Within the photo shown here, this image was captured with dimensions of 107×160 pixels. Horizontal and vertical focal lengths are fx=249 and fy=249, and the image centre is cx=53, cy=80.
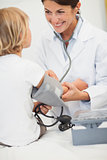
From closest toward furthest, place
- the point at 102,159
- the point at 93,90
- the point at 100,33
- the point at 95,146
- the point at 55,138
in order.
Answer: the point at 102,159, the point at 95,146, the point at 55,138, the point at 93,90, the point at 100,33

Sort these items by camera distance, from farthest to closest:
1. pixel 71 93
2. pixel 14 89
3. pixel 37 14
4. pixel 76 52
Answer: pixel 37 14, pixel 76 52, pixel 71 93, pixel 14 89

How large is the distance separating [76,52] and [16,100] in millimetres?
630

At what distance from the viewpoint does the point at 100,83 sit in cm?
148

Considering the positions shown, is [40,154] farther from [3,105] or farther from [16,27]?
[16,27]

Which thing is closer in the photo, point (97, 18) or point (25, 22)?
point (25, 22)

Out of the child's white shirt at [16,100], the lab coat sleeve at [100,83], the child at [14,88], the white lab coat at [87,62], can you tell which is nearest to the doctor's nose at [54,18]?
the white lab coat at [87,62]

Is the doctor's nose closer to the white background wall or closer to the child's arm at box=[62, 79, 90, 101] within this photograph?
the child's arm at box=[62, 79, 90, 101]

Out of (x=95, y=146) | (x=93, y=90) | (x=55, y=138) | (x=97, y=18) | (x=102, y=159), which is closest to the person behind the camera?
(x=102, y=159)

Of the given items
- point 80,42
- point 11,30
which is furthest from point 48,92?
point 80,42

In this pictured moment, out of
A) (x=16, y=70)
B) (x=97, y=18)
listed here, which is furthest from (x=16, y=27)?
(x=97, y=18)

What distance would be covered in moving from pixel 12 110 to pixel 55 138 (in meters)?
0.22

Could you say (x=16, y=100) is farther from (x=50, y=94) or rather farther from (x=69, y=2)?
(x=69, y=2)

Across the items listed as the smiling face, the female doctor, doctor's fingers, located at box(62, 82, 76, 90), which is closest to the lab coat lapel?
the female doctor

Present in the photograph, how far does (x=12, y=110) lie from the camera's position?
105 cm
